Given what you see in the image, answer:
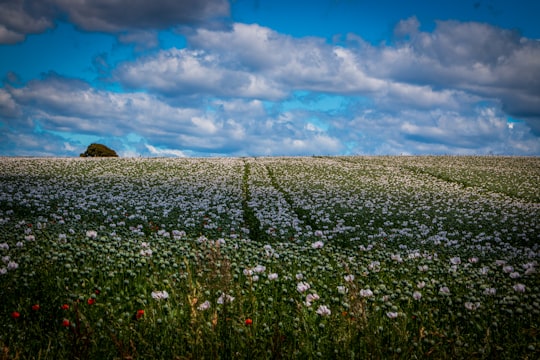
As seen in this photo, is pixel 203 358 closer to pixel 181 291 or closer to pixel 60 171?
pixel 181 291

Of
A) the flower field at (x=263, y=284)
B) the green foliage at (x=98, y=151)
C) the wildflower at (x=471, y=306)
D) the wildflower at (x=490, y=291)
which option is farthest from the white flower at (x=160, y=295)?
the green foliage at (x=98, y=151)

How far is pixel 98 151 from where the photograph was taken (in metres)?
57.5

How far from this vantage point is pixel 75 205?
1672 cm

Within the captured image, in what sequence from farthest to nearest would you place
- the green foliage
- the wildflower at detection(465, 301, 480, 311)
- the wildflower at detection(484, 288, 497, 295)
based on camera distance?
the green foliage
the wildflower at detection(484, 288, 497, 295)
the wildflower at detection(465, 301, 480, 311)

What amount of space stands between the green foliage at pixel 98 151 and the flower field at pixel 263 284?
134ft

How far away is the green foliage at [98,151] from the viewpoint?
189ft

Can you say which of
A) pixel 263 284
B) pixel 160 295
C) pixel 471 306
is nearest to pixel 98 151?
pixel 263 284

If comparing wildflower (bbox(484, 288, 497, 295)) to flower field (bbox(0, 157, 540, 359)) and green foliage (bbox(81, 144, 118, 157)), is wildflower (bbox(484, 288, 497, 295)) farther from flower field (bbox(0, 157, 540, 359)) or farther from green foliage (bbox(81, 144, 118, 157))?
green foliage (bbox(81, 144, 118, 157))

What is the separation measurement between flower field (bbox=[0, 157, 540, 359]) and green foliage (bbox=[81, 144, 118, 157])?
1605 inches

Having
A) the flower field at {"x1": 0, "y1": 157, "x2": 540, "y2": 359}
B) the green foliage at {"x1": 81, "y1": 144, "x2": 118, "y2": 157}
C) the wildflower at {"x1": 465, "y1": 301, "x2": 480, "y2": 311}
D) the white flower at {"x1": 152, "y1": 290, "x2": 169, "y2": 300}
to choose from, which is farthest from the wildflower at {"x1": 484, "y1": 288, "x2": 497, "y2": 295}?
the green foliage at {"x1": 81, "y1": 144, "x2": 118, "y2": 157}

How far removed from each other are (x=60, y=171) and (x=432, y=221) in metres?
29.6

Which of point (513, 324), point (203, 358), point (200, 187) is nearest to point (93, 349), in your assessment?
point (203, 358)

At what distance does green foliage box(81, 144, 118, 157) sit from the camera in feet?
189

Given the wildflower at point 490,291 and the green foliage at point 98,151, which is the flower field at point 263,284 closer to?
the wildflower at point 490,291
